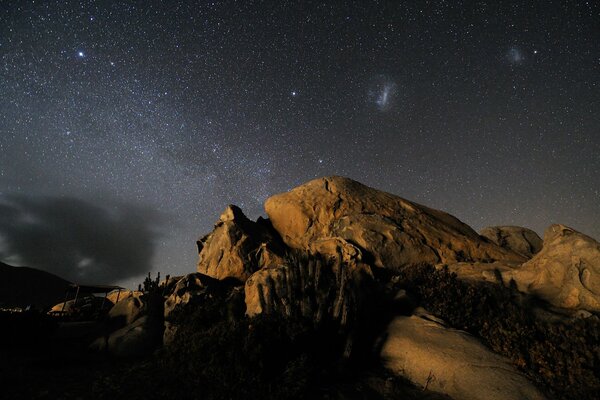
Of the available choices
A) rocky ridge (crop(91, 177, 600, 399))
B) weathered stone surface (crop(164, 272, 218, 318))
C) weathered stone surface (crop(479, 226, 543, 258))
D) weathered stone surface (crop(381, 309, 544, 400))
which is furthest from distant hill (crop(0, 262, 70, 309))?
weathered stone surface (crop(479, 226, 543, 258))

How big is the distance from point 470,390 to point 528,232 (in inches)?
1007

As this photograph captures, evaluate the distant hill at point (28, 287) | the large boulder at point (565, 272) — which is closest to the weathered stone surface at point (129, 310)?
the large boulder at point (565, 272)

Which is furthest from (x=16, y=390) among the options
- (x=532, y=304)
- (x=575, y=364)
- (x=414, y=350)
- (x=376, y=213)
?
(x=376, y=213)

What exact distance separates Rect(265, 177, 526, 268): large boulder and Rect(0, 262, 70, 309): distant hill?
66866 millimetres

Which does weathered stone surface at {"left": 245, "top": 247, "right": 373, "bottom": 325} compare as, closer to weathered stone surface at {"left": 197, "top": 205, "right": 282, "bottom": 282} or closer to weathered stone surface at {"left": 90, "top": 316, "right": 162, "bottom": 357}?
weathered stone surface at {"left": 90, "top": 316, "right": 162, "bottom": 357}

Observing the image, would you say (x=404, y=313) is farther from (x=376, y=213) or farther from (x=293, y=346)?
(x=376, y=213)

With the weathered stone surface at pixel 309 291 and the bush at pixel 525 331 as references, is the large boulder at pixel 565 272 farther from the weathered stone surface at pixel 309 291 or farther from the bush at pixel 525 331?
the weathered stone surface at pixel 309 291

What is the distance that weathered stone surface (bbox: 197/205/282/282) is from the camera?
18.6 m

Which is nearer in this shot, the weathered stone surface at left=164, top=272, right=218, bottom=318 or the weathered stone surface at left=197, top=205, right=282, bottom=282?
the weathered stone surface at left=164, top=272, right=218, bottom=318

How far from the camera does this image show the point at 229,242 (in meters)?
19.4

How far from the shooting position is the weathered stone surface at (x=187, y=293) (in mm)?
12740

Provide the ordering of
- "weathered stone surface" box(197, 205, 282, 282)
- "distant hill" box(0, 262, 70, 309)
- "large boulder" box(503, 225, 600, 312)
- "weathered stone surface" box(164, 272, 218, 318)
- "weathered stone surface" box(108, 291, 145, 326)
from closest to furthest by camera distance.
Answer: "large boulder" box(503, 225, 600, 312) → "weathered stone surface" box(164, 272, 218, 318) → "weathered stone surface" box(108, 291, 145, 326) → "weathered stone surface" box(197, 205, 282, 282) → "distant hill" box(0, 262, 70, 309)

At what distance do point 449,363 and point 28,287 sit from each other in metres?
97.6

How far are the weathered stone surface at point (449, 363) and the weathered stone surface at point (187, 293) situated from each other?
7.98 m
